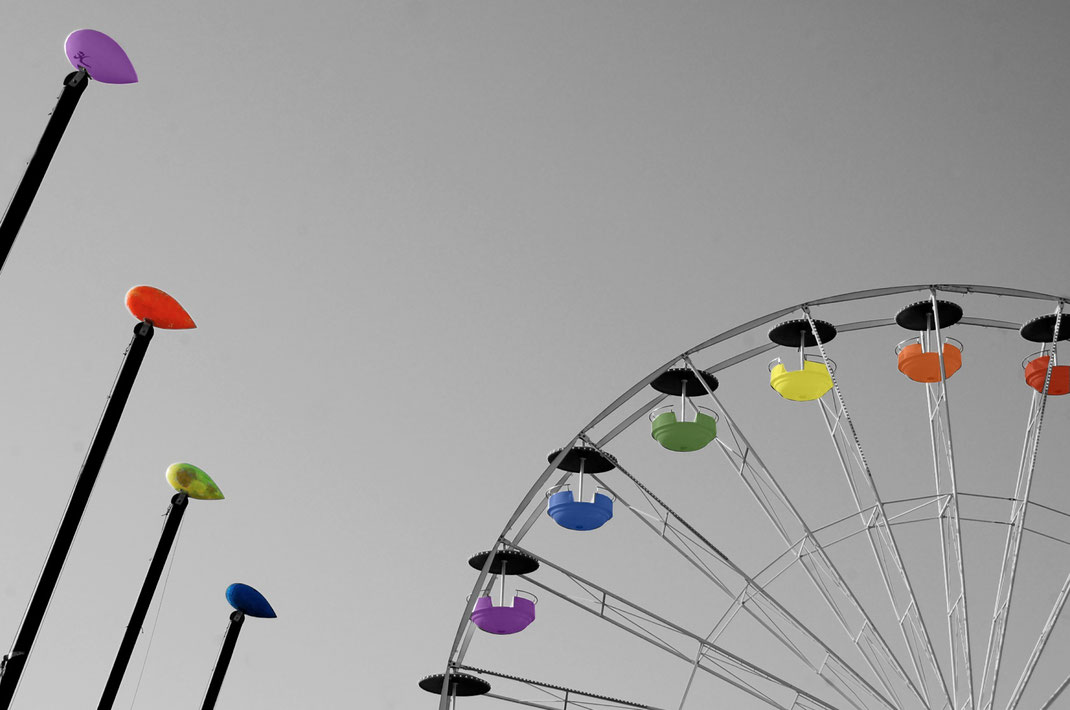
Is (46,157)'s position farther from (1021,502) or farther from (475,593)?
(1021,502)

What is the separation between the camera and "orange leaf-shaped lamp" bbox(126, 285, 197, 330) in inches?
361

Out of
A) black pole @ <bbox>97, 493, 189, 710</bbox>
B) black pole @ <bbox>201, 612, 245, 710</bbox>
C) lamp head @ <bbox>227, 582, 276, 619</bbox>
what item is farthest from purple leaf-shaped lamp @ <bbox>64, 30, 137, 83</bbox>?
black pole @ <bbox>201, 612, 245, 710</bbox>

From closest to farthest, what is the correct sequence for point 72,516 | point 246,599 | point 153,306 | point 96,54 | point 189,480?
1. point 96,54
2. point 72,516
3. point 153,306
4. point 189,480
5. point 246,599

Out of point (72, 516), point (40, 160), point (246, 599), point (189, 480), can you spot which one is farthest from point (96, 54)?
point (246, 599)

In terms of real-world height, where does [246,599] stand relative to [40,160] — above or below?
below

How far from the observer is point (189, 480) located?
11.1 metres

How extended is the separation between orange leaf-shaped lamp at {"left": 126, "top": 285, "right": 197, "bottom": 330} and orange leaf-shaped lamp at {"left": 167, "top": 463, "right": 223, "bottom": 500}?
231cm

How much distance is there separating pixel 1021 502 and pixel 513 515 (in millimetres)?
5427

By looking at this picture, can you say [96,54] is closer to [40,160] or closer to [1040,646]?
[40,160]

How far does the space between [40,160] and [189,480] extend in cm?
427

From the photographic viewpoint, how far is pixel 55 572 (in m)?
8.54

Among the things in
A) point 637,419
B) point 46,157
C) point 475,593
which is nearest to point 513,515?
point 475,593

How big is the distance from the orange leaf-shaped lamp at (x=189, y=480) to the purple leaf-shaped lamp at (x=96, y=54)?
431 cm

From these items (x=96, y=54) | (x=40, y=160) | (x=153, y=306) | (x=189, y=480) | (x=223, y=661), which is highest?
(x=96, y=54)
